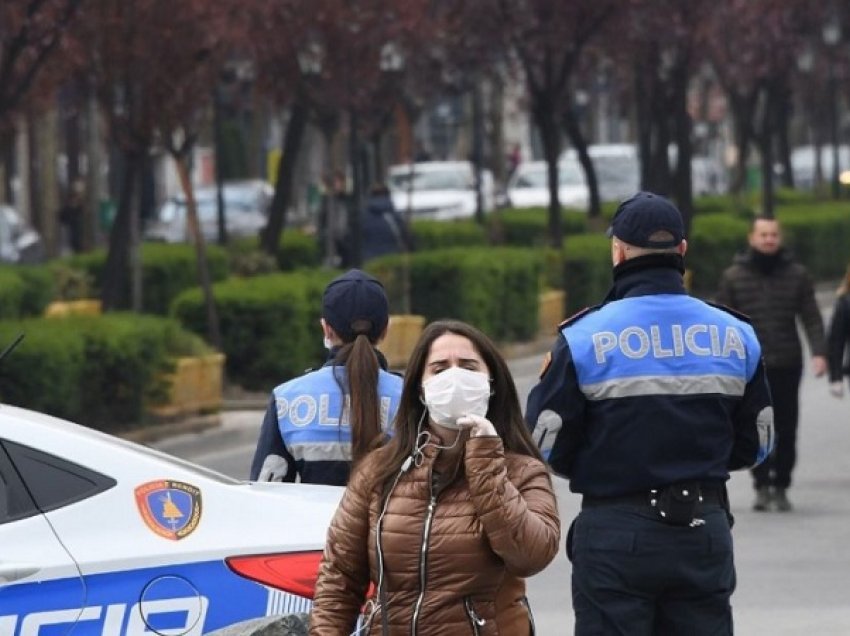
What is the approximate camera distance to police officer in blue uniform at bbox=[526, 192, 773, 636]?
587 centimetres

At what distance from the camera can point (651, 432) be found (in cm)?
595

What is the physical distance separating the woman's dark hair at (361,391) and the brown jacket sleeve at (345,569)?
1.24 metres

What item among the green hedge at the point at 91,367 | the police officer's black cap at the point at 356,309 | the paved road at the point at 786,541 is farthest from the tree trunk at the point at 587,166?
the police officer's black cap at the point at 356,309

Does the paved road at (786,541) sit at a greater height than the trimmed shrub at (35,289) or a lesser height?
lesser

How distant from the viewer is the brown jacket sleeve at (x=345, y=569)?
5039 mm

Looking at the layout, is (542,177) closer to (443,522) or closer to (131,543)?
(131,543)

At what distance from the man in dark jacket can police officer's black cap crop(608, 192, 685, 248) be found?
23.8 ft

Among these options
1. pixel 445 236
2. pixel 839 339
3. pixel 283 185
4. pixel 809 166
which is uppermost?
pixel 283 185

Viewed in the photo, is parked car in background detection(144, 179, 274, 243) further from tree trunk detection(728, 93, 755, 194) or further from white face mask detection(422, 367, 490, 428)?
white face mask detection(422, 367, 490, 428)

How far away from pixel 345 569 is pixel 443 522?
293mm

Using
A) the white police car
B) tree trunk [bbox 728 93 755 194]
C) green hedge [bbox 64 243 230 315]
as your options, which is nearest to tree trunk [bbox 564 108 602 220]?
tree trunk [bbox 728 93 755 194]

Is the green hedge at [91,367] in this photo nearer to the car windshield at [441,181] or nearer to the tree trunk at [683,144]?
the tree trunk at [683,144]

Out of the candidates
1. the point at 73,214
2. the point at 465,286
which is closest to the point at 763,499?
the point at 465,286

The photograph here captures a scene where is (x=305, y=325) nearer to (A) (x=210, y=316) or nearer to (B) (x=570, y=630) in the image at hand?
(A) (x=210, y=316)
